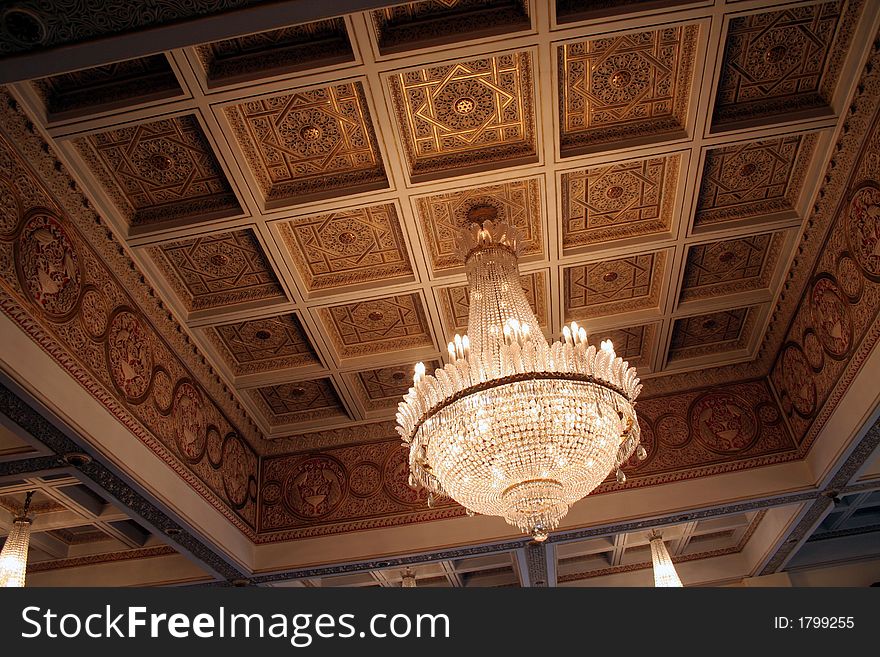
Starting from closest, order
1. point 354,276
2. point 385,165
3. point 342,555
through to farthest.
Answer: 1. point 385,165
2. point 354,276
3. point 342,555

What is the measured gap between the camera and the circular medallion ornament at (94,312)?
360cm

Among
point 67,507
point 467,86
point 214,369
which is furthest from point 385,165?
point 67,507

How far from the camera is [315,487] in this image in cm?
582

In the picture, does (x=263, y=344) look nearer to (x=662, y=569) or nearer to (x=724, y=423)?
(x=724, y=423)

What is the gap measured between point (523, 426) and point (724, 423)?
3467 mm

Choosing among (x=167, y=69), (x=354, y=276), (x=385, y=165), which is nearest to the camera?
(x=167, y=69)

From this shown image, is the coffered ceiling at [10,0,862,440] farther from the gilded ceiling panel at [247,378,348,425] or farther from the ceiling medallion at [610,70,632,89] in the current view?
the gilded ceiling panel at [247,378,348,425]

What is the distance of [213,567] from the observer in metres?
5.16

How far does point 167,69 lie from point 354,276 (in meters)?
1.76

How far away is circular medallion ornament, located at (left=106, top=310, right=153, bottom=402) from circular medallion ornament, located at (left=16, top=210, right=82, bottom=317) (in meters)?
0.41

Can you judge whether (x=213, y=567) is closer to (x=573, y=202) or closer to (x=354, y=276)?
(x=354, y=276)

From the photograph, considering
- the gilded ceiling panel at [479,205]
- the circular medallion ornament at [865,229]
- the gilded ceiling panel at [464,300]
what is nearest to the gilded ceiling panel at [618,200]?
the gilded ceiling panel at [479,205]

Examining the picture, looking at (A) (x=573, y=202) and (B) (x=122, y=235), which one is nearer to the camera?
(B) (x=122, y=235)

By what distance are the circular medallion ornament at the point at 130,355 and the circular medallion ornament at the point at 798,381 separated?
4.80 meters
